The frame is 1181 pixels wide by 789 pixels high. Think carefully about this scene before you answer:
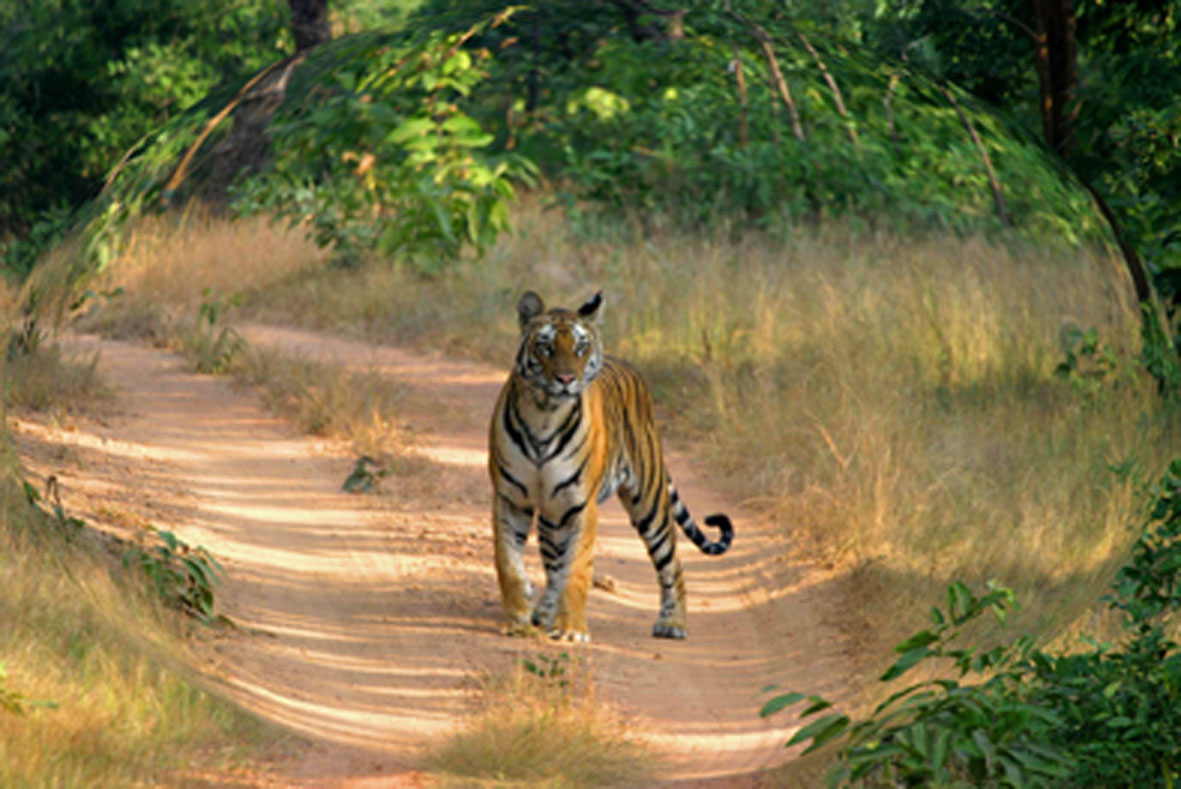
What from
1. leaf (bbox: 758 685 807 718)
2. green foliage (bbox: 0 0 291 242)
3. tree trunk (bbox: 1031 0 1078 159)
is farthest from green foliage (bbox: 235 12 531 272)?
green foliage (bbox: 0 0 291 242)

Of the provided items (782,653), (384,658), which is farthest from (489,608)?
(782,653)

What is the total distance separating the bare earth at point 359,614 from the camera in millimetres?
5590

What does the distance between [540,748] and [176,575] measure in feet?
5.21

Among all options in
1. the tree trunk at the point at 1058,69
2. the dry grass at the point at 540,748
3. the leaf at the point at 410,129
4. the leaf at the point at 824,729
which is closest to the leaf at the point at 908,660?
the leaf at the point at 824,729

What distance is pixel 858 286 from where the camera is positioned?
29.0 feet

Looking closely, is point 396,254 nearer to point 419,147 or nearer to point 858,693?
point 419,147

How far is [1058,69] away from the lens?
9.21 m

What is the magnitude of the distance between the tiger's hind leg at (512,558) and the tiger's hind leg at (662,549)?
681mm

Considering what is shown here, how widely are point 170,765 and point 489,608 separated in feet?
5.79

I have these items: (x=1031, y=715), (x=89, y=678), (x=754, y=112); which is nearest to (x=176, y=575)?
(x=89, y=678)

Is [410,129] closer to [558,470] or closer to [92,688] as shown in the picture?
[558,470]

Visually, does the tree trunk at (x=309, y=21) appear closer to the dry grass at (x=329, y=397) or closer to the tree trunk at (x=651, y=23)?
the dry grass at (x=329, y=397)

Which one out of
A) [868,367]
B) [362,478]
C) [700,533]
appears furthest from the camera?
[868,367]

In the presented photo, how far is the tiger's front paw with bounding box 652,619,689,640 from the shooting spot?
673cm
